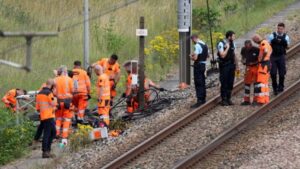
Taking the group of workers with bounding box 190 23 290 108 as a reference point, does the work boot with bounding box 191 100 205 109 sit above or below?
below

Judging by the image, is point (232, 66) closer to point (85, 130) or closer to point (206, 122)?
point (206, 122)

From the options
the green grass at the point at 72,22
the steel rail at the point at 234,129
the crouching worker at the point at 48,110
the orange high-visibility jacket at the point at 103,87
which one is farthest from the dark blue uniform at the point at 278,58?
the green grass at the point at 72,22

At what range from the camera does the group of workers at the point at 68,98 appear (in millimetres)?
17688

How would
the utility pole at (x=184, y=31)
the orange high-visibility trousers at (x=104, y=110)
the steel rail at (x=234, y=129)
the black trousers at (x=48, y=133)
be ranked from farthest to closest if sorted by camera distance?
1. the utility pole at (x=184, y=31)
2. the orange high-visibility trousers at (x=104, y=110)
3. the black trousers at (x=48, y=133)
4. the steel rail at (x=234, y=129)

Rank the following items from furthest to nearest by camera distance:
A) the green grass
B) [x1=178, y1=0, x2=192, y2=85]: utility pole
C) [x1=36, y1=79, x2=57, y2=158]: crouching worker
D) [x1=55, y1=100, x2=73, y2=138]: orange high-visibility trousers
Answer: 1. the green grass
2. [x1=178, y1=0, x2=192, y2=85]: utility pole
3. [x1=55, y1=100, x2=73, y2=138]: orange high-visibility trousers
4. [x1=36, y1=79, x2=57, y2=158]: crouching worker

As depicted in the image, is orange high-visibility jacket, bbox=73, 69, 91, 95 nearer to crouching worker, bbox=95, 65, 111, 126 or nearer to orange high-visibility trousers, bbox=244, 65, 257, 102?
crouching worker, bbox=95, 65, 111, 126

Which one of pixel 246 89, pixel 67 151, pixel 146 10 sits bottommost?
pixel 67 151

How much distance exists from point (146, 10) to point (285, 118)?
1735 centimetres

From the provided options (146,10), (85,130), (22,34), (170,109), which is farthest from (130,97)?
(146,10)

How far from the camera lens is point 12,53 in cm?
2833

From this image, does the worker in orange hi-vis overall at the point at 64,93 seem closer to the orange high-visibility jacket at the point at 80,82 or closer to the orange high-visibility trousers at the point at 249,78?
the orange high-visibility jacket at the point at 80,82

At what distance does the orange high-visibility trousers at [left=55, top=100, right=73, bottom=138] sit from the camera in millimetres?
18391

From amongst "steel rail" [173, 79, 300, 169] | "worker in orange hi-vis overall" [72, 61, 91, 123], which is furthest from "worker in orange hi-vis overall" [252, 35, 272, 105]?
"worker in orange hi-vis overall" [72, 61, 91, 123]

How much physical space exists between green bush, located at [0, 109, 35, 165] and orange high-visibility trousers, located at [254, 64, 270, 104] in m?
5.04
